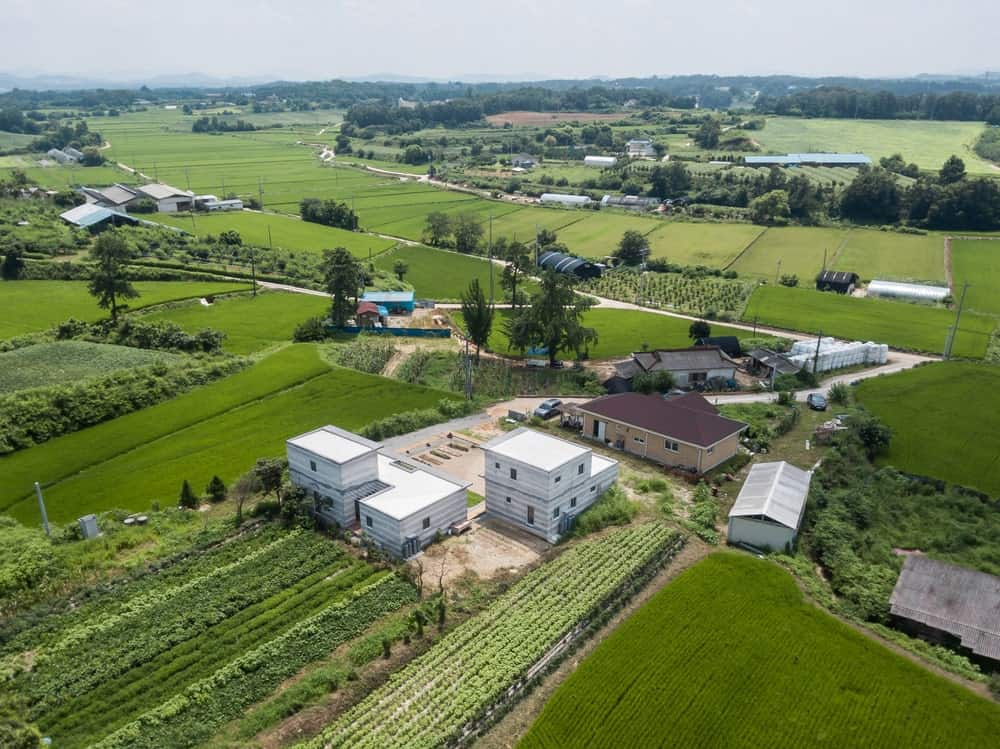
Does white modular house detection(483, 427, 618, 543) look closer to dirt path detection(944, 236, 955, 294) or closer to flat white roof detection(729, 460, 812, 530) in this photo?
flat white roof detection(729, 460, 812, 530)

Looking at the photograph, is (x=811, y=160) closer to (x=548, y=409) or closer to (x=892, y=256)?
(x=892, y=256)

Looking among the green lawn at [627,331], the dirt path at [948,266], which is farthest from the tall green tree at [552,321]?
the dirt path at [948,266]

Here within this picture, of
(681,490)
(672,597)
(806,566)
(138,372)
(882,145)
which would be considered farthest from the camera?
(882,145)

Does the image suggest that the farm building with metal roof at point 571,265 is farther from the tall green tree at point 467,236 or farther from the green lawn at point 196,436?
the green lawn at point 196,436

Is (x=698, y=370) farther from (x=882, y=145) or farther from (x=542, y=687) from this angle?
(x=882, y=145)

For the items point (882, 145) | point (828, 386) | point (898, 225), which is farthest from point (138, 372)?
point (882, 145)

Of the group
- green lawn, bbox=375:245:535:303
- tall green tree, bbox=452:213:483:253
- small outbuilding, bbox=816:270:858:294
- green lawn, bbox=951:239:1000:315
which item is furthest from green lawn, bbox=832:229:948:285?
tall green tree, bbox=452:213:483:253
